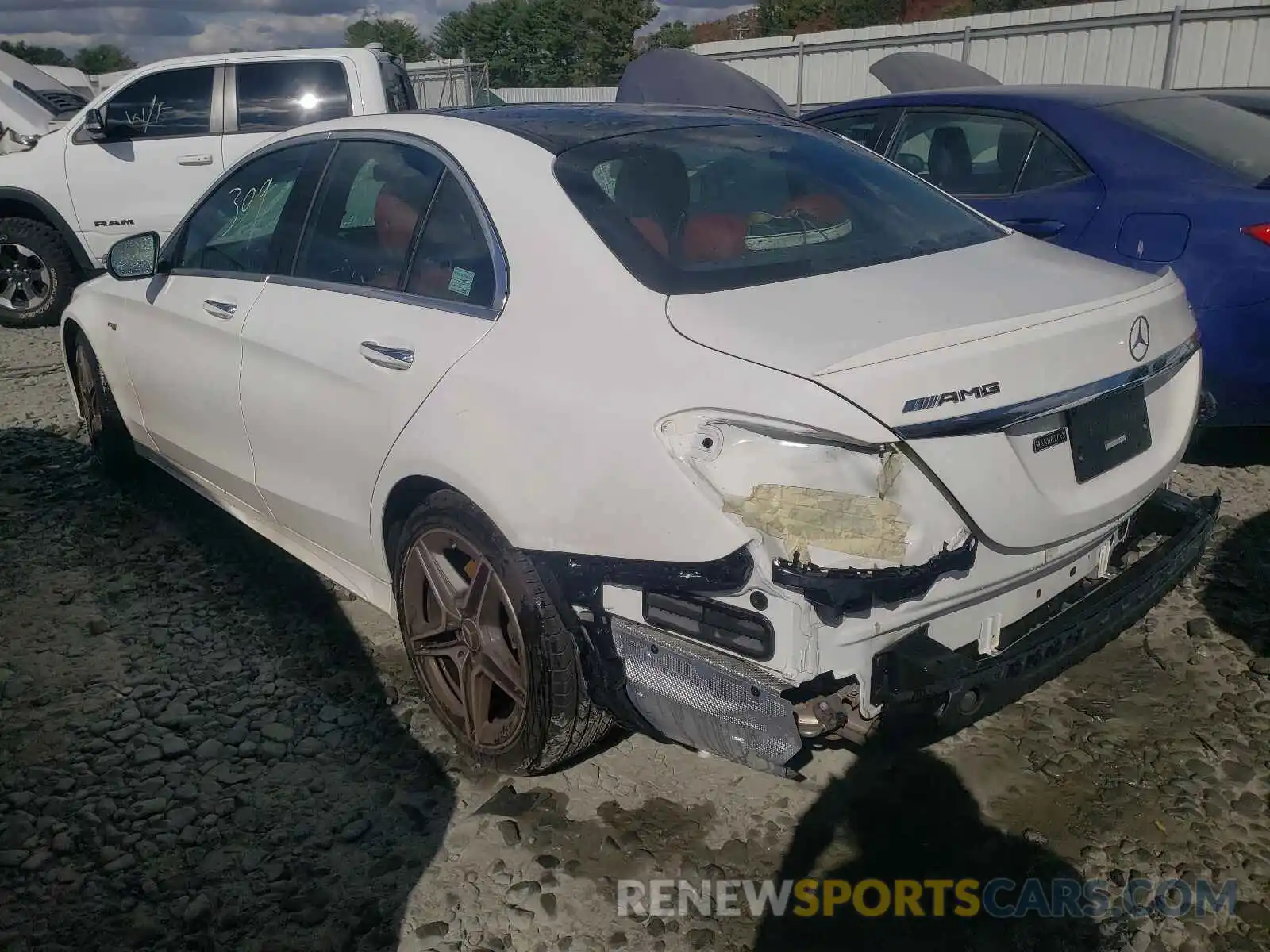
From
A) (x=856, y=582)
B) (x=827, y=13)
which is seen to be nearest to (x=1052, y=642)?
(x=856, y=582)

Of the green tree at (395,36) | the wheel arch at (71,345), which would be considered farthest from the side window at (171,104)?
the green tree at (395,36)

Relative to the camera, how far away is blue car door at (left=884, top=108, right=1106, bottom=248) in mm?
4672

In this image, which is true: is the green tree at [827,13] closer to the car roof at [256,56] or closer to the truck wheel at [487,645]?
the car roof at [256,56]

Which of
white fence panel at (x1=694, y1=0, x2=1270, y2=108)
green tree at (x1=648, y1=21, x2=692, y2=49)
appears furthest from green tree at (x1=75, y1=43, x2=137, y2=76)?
white fence panel at (x1=694, y1=0, x2=1270, y2=108)

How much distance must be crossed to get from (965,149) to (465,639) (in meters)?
3.99

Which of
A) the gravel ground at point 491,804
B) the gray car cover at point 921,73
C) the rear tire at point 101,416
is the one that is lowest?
the gravel ground at point 491,804

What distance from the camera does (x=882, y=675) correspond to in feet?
6.82

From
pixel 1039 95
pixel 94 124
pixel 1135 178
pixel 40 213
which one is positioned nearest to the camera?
pixel 1135 178

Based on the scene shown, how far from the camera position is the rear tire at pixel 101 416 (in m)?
4.60

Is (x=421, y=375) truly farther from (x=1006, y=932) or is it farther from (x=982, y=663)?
(x=1006, y=932)

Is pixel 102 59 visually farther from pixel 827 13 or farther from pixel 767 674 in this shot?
pixel 767 674

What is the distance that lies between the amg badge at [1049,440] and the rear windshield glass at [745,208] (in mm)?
588

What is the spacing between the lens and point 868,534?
1.96 meters

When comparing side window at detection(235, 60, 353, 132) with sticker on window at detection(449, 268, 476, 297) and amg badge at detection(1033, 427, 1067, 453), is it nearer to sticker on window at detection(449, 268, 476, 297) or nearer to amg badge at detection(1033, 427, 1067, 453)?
sticker on window at detection(449, 268, 476, 297)
